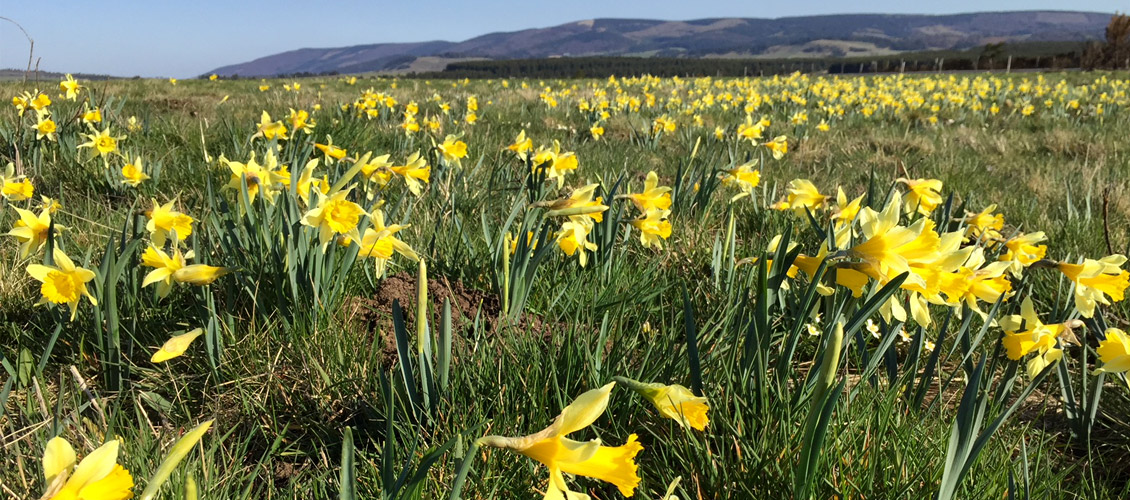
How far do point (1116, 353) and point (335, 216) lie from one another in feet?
5.80

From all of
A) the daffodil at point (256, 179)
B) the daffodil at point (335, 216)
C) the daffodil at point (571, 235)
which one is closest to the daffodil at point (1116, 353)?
the daffodil at point (571, 235)

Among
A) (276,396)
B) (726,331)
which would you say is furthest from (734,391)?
(276,396)

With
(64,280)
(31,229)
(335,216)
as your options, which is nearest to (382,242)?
(335,216)

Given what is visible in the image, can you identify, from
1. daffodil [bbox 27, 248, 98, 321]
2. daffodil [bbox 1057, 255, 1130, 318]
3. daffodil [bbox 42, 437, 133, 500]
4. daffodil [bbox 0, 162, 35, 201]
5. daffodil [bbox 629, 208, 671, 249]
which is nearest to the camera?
daffodil [bbox 42, 437, 133, 500]

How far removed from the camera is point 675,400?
1132 mm

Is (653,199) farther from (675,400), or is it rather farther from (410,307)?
(675,400)

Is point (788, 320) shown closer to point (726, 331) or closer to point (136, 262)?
point (726, 331)

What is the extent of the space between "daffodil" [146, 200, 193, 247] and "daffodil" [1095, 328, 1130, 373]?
2225 millimetres

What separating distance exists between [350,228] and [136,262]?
83 centimetres

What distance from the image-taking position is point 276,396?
1.72 meters

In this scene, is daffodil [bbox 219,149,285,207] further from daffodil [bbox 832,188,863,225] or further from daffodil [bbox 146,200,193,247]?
daffodil [bbox 832,188,863,225]

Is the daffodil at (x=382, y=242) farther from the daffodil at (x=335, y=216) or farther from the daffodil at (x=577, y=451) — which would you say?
the daffodil at (x=577, y=451)

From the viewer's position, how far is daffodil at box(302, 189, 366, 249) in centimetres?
167

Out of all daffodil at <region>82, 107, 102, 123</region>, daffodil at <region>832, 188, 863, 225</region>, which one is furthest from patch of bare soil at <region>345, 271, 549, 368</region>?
daffodil at <region>82, 107, 102, 123</region>
